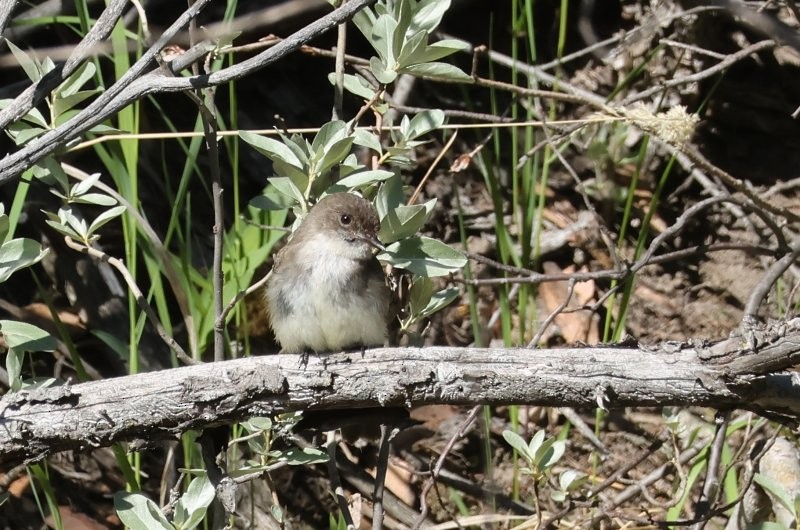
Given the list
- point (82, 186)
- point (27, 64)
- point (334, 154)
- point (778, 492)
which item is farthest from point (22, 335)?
point (778, 492)

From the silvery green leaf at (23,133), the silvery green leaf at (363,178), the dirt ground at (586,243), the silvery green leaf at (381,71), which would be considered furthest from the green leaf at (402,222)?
the dirt ground at (586,243)

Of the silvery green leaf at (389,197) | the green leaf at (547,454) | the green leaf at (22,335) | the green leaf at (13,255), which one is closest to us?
the green leaf at (13,255)

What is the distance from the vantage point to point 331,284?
12.6 ft

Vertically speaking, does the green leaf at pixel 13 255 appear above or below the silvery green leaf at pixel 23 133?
below

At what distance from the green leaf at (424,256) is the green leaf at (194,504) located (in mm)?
919

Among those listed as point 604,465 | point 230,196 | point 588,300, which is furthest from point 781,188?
point 230,196

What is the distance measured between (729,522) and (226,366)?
7.85ft

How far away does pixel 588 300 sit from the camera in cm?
526

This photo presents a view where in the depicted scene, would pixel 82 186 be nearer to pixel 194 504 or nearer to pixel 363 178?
pixel 363 178

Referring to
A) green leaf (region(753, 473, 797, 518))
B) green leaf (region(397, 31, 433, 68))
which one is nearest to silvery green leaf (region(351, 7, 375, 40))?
Result: green leaf (region(397, 31, 433, 68))

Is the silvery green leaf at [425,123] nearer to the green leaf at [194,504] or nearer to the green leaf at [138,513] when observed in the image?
the green leaf at [194,504]

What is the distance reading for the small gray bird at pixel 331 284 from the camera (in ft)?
12.2

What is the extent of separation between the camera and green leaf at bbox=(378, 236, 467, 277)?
3.06 meters

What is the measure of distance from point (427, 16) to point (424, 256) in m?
0.81
